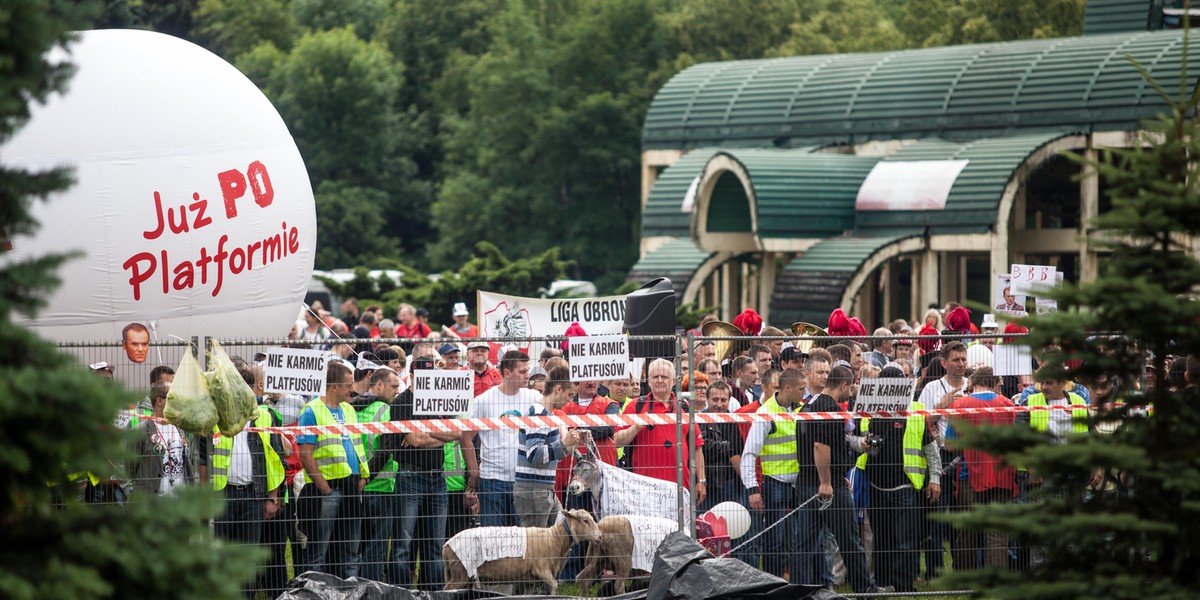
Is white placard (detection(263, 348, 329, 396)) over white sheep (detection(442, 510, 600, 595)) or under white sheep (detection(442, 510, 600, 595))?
over

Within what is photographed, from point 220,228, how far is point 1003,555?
6.40 metres

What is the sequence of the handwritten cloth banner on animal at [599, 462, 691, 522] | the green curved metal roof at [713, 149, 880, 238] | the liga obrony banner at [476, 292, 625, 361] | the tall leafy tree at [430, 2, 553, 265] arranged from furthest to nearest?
the tall leafy tree at [430, 2, 553, 265] < the green curved metal roof at [713, 149, 880, 238] < the liga obrony banner at [476, 292, 625, 361] < the handwritten cloth banner on animal at [599, 462, 691, 522]

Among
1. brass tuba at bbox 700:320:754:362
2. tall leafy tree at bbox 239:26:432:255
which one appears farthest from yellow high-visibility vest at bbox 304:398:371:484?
tall leafy tree at bbox 239:26:432:255

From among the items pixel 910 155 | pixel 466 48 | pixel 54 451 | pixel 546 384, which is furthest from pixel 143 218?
pixel 466 48

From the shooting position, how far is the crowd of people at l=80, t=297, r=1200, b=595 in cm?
1012

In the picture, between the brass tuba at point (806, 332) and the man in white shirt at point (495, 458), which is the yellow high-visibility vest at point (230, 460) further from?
the brass tuba at point (806, 332)

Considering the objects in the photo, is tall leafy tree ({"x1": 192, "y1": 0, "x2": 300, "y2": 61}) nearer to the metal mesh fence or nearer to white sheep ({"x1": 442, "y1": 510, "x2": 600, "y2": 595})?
the metal mesh fence

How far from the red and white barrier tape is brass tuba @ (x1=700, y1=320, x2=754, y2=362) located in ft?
7.72

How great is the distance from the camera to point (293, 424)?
10.5 metres

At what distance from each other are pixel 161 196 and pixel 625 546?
15.0 ft

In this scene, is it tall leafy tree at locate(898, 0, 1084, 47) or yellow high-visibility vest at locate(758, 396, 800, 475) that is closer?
yellow high-visibility vest at locate(758, 396, 800, 475)

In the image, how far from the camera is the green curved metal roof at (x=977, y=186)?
30906 mm

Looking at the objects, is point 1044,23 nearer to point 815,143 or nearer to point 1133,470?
point 815,143

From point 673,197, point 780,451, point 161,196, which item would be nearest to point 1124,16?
point 673,197
